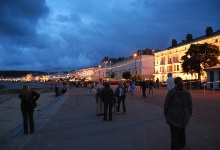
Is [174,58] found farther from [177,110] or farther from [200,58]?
[177,110]

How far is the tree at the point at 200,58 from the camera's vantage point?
45250 millimetres

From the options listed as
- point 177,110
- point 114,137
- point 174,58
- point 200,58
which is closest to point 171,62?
point 174,58

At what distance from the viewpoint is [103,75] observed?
15688cm

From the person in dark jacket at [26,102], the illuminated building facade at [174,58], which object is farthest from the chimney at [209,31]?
the person in dark jacket at [26,102]

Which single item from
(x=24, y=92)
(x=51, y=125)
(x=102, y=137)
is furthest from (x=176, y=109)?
(x=51, y=125)

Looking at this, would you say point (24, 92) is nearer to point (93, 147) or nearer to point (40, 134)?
point (40, 134)

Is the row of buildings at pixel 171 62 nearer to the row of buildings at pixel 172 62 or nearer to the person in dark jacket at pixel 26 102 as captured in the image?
the row of buildings at pixel 172 62

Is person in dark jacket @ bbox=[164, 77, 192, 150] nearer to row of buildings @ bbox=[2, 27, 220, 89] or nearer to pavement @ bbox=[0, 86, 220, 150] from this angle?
pavement @ bbox=[0, 86, 220, 150]

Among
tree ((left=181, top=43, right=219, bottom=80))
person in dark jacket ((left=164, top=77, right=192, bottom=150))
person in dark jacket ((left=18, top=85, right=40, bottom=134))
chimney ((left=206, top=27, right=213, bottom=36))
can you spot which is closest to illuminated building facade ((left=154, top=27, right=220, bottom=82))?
chimney ((left=206, top=27, right=213, bottom=36))

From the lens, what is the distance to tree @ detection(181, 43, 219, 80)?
45.2 m

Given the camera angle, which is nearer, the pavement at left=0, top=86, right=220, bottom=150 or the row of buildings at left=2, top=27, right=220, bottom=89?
the pavement at left=0, top=86, right=220, bottom=150

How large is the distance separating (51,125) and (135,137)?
13.9ft

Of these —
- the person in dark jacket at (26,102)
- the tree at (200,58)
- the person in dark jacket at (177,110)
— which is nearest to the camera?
the person in dark jacket at (177,110)

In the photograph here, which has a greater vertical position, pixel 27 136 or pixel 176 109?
pixel 176 109
